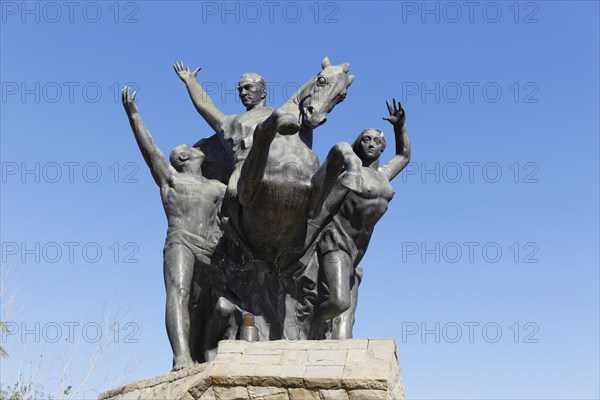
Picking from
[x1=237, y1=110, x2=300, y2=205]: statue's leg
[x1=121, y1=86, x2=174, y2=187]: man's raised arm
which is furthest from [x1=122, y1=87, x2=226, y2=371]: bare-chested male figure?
[x1=237, y1=110, x2=300, y2=205]: statue's leg

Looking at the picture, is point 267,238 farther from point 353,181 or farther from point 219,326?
point 353,181

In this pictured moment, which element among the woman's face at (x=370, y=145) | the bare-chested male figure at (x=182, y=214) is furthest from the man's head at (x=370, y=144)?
the bare-chested male figure at (x=182, y=214)

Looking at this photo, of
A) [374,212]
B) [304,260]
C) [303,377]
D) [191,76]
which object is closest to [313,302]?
[304,260]

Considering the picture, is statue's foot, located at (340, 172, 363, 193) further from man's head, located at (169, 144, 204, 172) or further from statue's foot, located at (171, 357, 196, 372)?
statue's foot, located at (171, 357, 196, 372)

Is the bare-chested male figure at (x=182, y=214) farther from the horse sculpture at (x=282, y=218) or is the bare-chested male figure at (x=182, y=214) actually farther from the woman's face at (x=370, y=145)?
the woman's face at (x=370, y=145)

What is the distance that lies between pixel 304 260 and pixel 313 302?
42 cm

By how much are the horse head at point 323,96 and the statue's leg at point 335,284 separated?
50.1 inches

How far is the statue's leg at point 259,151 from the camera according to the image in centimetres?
886

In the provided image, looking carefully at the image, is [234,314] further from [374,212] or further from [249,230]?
[374,212]

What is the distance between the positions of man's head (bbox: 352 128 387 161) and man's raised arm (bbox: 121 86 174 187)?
1850 millimetres

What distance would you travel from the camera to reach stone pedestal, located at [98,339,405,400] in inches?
323

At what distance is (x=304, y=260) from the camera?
9.99 metres

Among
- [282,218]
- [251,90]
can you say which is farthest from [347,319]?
[251,90]

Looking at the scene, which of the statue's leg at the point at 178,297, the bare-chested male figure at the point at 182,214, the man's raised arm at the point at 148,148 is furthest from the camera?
the man's raised arm at the point at 148,148
